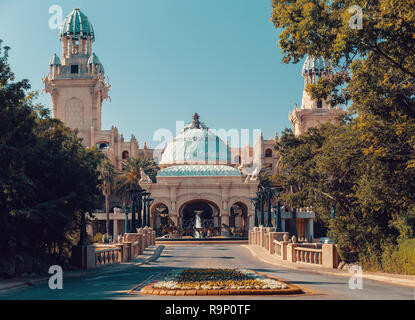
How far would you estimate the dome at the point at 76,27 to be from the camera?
319ft

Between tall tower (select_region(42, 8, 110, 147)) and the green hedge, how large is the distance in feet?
251

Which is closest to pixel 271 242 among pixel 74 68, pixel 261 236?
pixel 261 236

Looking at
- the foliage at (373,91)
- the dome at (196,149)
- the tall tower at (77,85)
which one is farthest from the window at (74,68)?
the foliage at (373,91)

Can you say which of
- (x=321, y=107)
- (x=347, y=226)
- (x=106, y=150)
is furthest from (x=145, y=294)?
(x=321, y=107)

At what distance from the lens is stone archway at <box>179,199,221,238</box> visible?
7144 centimetres

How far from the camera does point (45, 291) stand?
17109mm

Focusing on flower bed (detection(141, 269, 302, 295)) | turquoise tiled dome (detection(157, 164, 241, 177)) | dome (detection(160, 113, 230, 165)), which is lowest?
flower bed (detection(141, 269, 302, 295))

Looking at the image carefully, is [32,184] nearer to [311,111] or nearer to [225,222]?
[225,222]

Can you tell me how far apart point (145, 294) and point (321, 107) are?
3565 inches

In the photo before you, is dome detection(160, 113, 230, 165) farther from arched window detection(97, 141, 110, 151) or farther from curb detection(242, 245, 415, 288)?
curb detection(242, 245, 415, 288)

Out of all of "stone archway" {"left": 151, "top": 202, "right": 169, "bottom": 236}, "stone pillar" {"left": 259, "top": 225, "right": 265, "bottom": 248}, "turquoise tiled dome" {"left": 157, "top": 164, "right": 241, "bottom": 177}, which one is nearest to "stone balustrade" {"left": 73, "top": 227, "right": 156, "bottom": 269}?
"stone pillar" {"left": 259, "top": 225, "right": 265, "bottom": 248}

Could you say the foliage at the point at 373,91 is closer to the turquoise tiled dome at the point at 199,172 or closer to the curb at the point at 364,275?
the curb at the point at 364,275

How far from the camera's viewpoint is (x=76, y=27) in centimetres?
9725
